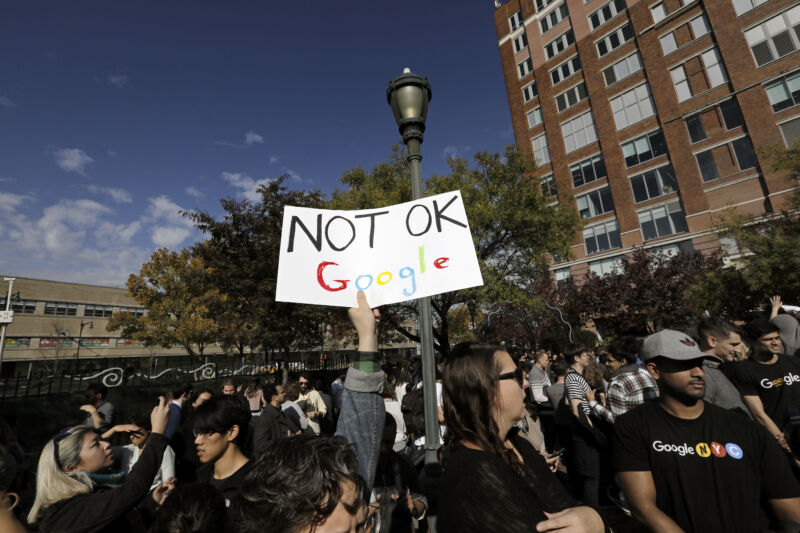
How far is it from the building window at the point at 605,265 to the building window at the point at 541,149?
1005 centimetres

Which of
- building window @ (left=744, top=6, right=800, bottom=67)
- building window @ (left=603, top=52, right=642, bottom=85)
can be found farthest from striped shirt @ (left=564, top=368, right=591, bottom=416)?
building window @ (left=603, top=52, right=642, bottom=85)

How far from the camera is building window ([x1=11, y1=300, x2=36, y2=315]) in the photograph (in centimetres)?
4220

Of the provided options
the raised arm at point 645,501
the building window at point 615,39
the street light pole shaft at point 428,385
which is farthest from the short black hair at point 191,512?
the building window at point 615,39

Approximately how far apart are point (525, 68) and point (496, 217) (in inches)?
1054

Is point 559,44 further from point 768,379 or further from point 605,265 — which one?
point 768,379

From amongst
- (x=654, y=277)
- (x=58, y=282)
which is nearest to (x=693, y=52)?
(x=654, y=277)

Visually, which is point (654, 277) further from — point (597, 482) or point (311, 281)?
point (311, 281)

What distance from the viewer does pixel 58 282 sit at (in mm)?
45844

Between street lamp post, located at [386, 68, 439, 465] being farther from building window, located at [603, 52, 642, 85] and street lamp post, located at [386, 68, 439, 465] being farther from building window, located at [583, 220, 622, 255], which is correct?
building window, located at [603, 52, 642, 85]

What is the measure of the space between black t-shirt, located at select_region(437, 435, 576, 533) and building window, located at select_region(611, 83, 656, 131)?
32290mm

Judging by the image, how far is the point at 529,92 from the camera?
33.8 meters

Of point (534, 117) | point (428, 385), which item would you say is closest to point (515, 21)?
point (534, 117)

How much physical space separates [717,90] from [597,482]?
28966 millimetres

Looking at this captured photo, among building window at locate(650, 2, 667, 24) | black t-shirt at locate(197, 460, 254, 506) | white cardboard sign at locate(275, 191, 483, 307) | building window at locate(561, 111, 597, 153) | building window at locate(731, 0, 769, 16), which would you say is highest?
building window at locate(650, 2, 667, 24)
